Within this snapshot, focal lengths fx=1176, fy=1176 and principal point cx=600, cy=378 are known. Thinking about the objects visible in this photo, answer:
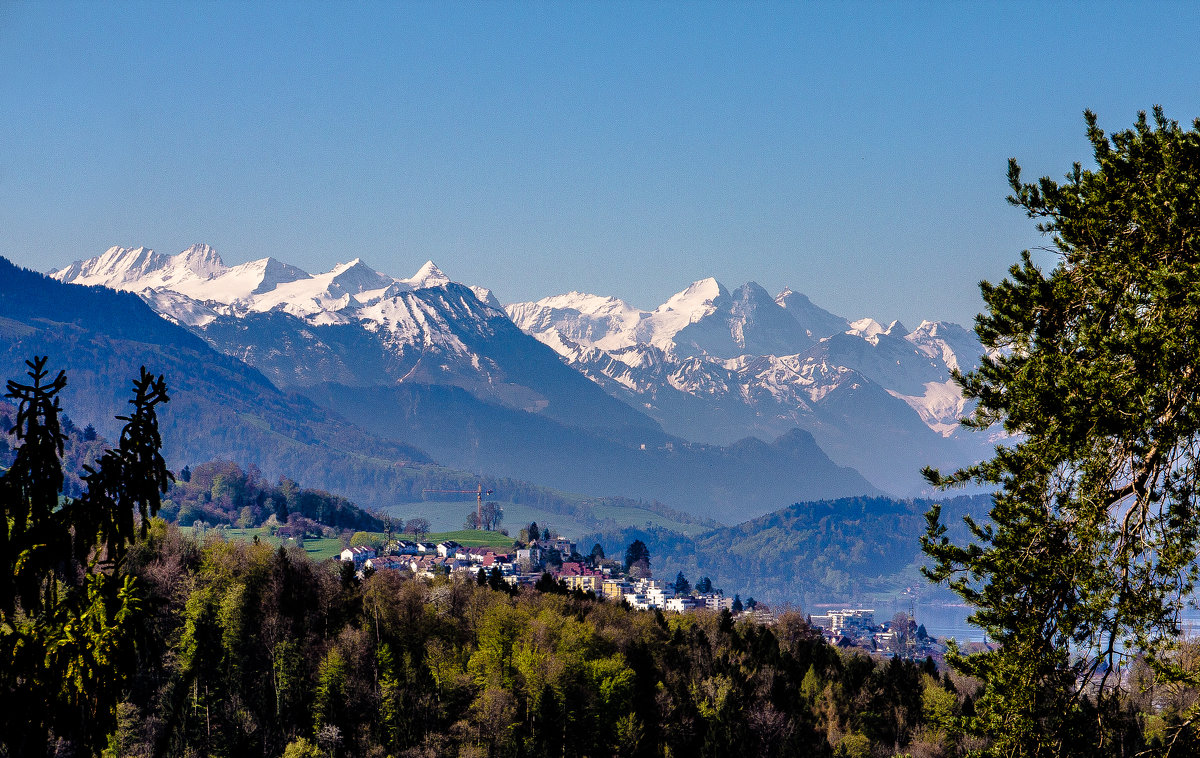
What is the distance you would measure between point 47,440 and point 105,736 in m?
3.22

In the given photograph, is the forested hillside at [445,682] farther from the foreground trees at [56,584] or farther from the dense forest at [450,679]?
the foreground trees at [56,584]

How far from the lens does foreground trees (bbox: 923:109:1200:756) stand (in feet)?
58.8

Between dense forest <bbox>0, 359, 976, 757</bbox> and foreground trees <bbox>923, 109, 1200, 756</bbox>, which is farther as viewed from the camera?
dense forest <bbox>0, 359, 976, 757</bbox>

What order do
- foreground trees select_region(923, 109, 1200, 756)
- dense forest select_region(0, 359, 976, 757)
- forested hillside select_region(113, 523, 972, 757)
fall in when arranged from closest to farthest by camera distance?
1. foreground trees select_region(923, 109, 1200, 756)
2. dense forest select_region(0, 359, 976, 757)
3. forested hillside select_region(113, 523, 972, 757)

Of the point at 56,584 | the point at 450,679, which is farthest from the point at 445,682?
the point at 56,584

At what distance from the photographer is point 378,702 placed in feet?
255

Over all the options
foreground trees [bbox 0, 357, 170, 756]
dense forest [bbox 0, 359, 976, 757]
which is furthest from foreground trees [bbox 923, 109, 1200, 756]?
dense forest [bbox 0, 359, 976, 757]

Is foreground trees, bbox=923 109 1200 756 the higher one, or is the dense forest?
foreground trees, bbox=923 109 1200 756

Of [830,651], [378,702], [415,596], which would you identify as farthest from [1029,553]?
[830,651]

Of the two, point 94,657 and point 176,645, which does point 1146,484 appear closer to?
point 94,657

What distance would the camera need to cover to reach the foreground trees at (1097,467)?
17.9 meters

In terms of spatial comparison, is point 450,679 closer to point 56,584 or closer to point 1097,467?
point 1097,467

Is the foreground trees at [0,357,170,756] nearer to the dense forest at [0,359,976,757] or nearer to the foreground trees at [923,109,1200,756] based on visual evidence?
the foreground trees at [923,109,1200,756]

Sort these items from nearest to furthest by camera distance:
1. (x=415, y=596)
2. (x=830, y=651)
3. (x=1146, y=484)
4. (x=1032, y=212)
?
1. (x=1146, y=484)
2. (x=1032, y=212)
3. (x=415, y=596)
4. (x=830, y=651)
